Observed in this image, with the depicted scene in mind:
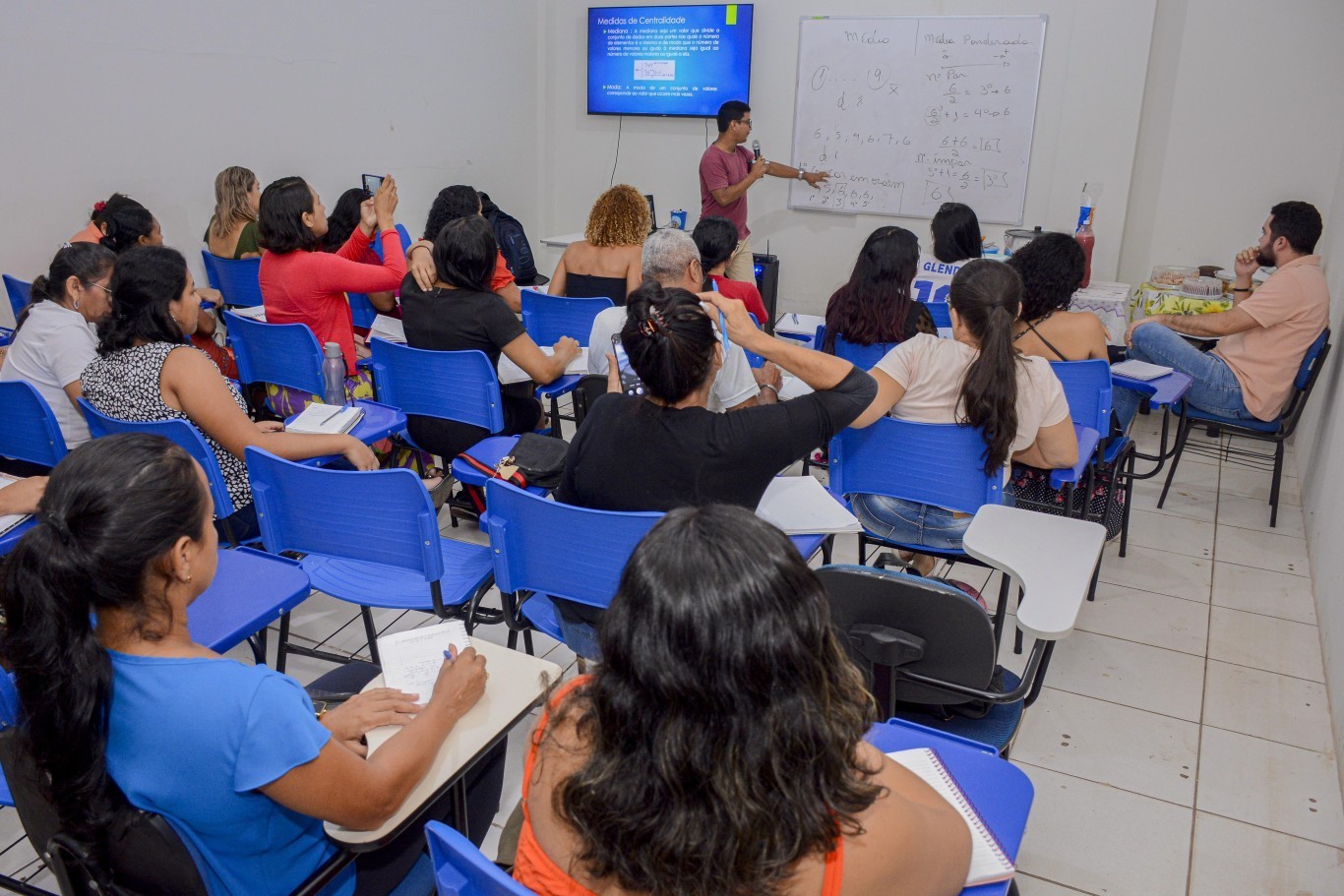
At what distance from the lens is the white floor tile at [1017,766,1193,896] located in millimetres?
2006

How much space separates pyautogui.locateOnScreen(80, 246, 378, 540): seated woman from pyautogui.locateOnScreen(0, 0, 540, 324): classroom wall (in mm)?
2546

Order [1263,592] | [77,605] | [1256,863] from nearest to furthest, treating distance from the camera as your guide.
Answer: [77,605] → [1256,863] → [1263,592]

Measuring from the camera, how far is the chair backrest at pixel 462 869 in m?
0.92

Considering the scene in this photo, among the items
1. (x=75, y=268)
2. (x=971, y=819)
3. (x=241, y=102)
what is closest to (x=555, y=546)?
(x=971, y=819)

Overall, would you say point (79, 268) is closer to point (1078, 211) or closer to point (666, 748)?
Result: point (666, 748)

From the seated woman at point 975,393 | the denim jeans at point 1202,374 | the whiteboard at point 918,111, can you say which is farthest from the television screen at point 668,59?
the seated woman at point 975,393

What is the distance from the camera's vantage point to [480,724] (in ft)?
4.46

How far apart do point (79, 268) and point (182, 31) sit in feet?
8.38

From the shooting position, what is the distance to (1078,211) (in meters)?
5.67

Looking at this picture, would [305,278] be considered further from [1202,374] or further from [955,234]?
[1202,374]

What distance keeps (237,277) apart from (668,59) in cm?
365

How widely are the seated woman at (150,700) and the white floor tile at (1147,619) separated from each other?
2.53 m

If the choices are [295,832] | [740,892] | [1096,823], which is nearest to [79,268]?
[295,832]

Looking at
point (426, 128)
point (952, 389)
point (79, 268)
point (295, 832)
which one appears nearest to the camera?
point (295, 832)
